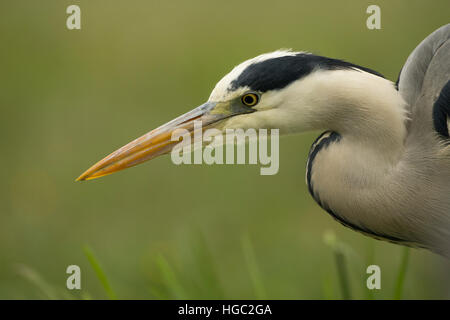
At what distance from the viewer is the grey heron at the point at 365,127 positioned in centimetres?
155

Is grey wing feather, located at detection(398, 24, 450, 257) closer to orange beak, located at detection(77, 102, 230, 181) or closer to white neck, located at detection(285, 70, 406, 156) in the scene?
white neck, located at detection(285, 70, 406, 156)

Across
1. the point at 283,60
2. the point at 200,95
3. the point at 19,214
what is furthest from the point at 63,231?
the point at 283,60

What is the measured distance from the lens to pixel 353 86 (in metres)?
1.54

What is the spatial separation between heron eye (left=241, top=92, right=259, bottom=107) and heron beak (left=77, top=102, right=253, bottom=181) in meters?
0.03

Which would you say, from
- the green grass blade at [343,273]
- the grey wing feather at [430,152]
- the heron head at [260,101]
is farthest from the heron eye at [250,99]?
the green grass blade at [343,273]

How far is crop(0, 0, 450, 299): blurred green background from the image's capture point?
120 inches

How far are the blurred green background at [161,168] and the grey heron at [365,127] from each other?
1.66 feet

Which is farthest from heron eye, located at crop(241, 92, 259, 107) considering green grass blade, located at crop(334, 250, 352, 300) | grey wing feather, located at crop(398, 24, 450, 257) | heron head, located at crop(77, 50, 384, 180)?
green grass blade, located at crop(334, 250, 352, 300)

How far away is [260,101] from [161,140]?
311mm

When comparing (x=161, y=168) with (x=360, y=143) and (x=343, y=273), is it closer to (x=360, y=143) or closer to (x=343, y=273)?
(x=343, y=273)

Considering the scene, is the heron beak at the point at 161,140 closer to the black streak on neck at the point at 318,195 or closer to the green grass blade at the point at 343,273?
the black streak on neck at the point at 318,195

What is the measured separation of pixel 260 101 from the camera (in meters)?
1.62

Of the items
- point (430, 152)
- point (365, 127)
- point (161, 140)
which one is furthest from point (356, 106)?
point (161, 140)
